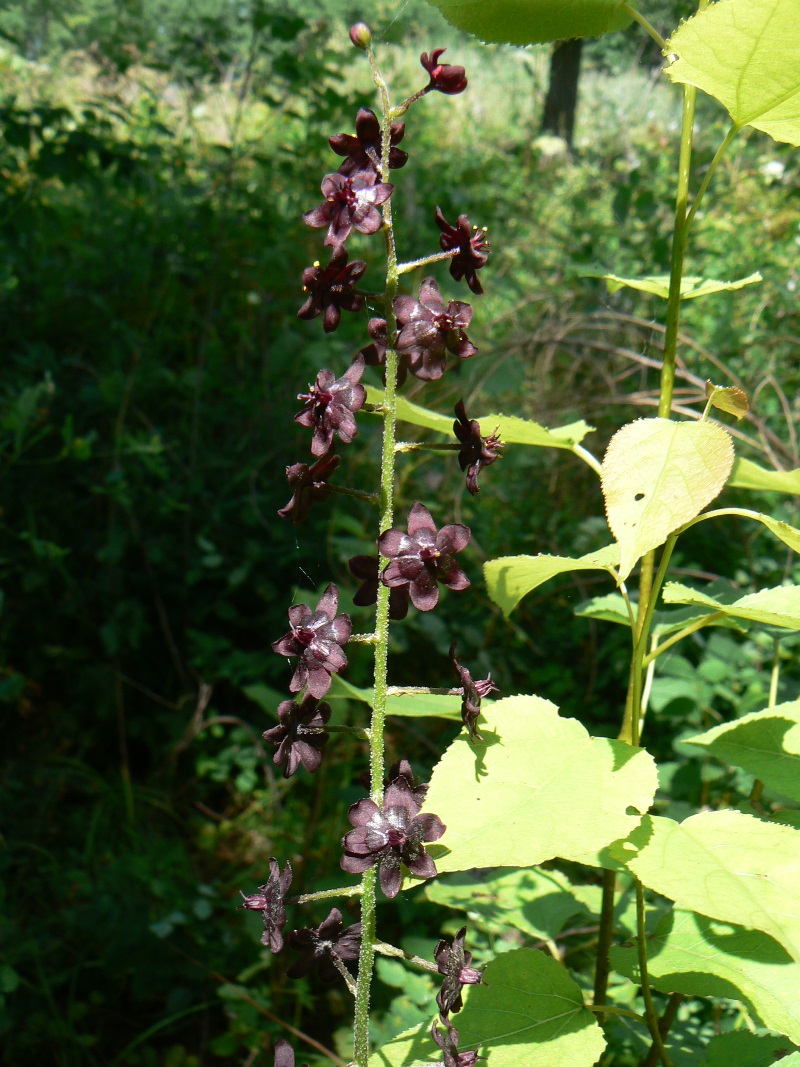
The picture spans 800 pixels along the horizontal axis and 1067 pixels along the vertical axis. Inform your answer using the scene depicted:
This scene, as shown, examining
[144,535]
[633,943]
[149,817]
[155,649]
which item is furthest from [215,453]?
[633,943]

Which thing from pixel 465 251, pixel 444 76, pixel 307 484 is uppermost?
pixel 444 76

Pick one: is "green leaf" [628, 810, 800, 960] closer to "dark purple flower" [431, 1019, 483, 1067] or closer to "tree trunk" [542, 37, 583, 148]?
"dark purple flower" [431, 1019, 483, 1067]

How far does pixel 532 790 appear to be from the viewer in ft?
2.50

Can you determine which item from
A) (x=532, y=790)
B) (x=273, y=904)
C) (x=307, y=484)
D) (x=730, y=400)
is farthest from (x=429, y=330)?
(x=273, y=904)

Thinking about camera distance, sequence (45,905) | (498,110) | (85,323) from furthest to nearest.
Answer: (498,110), (85,323), (45,905)

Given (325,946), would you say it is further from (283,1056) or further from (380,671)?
(380,671)

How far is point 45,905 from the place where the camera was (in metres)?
2.34

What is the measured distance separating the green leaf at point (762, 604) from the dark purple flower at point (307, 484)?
0.35 metres

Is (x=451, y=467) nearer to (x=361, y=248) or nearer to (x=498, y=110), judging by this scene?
(x=361, y=248)

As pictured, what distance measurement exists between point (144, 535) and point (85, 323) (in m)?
0.86

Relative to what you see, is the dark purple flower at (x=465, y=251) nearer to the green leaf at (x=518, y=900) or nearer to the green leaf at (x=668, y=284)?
the green leaf at (x=668, y=284)

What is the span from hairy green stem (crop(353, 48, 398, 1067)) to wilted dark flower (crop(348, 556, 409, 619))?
0.03 ft

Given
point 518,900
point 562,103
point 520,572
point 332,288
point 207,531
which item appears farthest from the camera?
point 562,103

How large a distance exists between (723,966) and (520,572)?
1.31 feet
